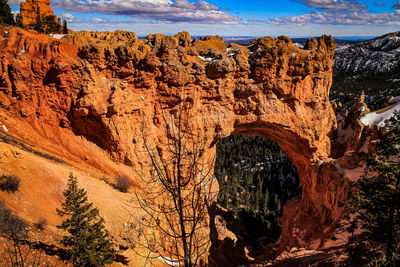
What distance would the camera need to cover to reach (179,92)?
1708 cm

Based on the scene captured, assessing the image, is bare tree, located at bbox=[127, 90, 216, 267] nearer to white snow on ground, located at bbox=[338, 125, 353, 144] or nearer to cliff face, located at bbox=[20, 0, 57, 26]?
white snow on ground, located at bbox=[338, 125, 353, 144]

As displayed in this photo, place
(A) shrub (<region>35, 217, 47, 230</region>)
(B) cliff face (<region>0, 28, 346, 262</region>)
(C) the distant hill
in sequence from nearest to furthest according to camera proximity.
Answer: (A) shrub (<region>35, 217, 47, 230</region>) → (B) cliff face (<region>0, 28, 346, 262</region>) → (C) the distant hill

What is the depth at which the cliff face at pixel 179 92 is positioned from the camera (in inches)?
555

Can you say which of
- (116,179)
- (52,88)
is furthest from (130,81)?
(116,179)

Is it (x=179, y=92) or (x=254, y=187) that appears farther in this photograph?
(x=254, y=187)

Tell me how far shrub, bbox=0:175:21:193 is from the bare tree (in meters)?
5.30

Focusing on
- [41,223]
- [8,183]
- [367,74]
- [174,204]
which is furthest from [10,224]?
[367,74]

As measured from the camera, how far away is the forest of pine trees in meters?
44.1

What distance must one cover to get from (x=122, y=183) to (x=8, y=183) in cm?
535

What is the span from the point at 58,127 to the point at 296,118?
56.8 ft

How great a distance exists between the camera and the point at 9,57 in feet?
44.5

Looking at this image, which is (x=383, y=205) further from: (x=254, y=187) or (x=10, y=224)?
(x=254, y=187)

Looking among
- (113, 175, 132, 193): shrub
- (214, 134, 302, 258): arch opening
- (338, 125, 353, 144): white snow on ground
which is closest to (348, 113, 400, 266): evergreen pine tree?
(113, 175, 132, 193): shrub

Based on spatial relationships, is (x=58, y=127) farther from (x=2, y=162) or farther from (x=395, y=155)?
(x=395, y=155)
